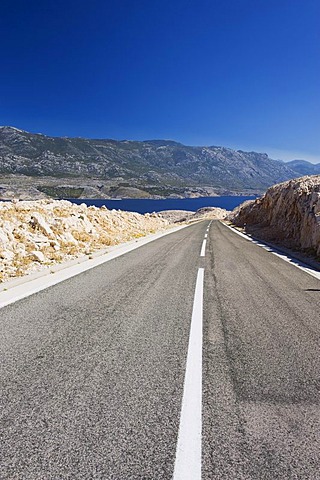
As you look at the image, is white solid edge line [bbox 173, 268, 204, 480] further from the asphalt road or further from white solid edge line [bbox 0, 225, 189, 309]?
white solid edge line [bbox 0, 225, 189, 309]

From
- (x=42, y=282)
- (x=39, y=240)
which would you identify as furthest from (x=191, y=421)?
(x=39, y=240)

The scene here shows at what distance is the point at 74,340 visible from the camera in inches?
145

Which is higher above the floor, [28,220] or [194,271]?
[28,220]

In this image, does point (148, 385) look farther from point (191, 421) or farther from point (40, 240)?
point (40, 240)

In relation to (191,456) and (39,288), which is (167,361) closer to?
(191,456)

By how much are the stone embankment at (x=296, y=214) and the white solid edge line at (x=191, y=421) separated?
963cm

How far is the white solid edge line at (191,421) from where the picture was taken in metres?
1.84

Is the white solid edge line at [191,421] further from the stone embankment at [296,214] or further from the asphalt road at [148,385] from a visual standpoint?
the stone embankment at [296,214]

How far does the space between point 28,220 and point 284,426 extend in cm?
1052

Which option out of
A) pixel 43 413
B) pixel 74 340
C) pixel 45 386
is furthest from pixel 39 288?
pixel 43 413

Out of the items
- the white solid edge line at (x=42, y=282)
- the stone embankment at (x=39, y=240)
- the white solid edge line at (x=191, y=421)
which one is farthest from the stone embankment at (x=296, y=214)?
the white solid edge line at (x=191, y=421)

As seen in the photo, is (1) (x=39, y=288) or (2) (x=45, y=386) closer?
(2) (x=45, y=386)

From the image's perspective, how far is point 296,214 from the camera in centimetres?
1767

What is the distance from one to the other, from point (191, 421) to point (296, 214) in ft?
57.9
